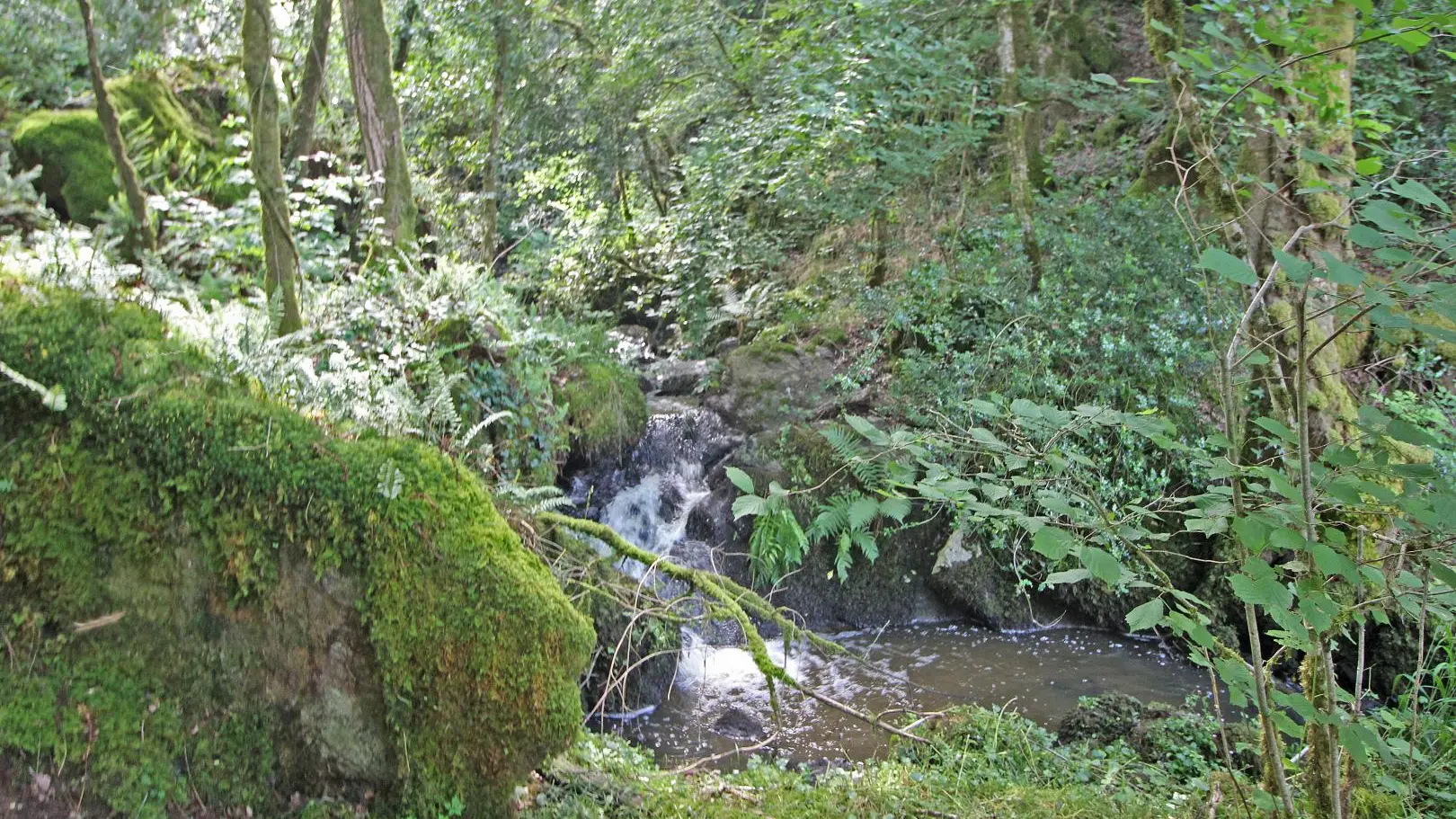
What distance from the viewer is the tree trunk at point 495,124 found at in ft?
38.7

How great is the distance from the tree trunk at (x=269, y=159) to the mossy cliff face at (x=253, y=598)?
76.8 inches

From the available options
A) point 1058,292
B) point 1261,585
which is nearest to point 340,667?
point 1261,585

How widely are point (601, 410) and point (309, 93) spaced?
16.0 ft

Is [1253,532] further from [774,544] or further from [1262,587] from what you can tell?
[774,544]

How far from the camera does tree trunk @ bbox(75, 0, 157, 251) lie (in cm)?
533

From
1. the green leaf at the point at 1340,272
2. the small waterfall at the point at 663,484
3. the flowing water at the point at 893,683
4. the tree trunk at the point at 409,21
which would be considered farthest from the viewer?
the tree trunk at the point at 409,21

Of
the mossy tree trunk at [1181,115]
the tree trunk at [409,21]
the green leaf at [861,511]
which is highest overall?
the tree trunk at [409,21]

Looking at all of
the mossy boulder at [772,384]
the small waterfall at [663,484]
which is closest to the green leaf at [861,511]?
the small waterfall at [663,484]

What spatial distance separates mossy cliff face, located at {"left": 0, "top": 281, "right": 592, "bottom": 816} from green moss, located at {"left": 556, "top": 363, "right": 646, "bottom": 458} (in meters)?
4.79

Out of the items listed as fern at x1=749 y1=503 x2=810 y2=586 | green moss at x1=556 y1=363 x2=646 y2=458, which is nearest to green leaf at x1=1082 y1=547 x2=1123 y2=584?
fern at x1=749 y1=503 x2=810 y2=586

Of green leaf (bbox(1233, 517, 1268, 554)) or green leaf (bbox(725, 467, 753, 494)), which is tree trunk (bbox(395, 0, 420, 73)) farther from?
green leaf (bbox(1233, 517, 1268, 554))

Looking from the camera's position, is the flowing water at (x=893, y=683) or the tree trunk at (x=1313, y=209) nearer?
the tree trunk at (x=1313, y=209)

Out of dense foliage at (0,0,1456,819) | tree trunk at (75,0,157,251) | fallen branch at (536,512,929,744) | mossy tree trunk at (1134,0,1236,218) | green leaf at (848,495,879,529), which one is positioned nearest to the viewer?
green leaf at (848,495,879,529)

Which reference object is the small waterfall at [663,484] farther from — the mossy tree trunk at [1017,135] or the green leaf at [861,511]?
the green leaf at [861,511]
